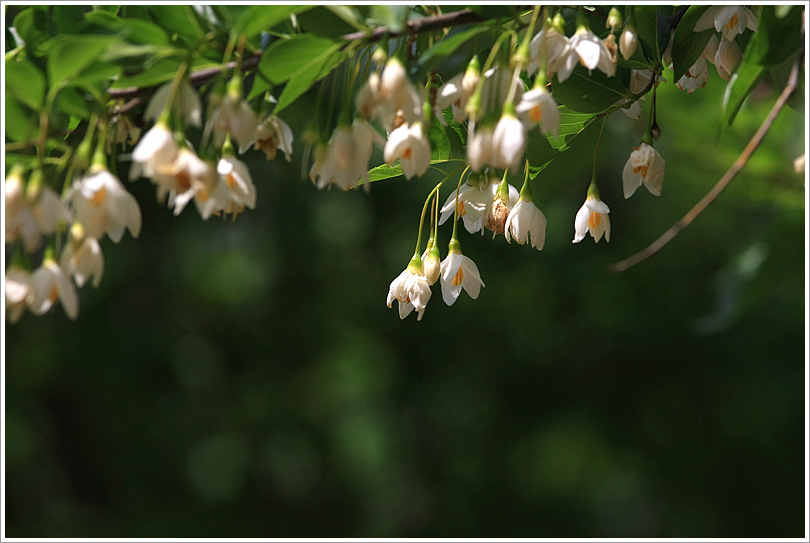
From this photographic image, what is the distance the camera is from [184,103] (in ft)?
1.98

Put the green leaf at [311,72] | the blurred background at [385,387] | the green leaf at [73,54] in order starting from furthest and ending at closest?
1. the blurred background at [385,387]
2. the green leaf at [311,72]
3. the green leaf at [73,54]

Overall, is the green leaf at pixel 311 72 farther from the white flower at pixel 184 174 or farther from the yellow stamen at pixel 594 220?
the yellow stamen at pixel 594 220

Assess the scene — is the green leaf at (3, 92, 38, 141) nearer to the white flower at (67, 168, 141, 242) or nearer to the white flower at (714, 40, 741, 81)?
the white flower at (67, 168, 141, 242)

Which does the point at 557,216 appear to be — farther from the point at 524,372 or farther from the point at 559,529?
the point at 559,529

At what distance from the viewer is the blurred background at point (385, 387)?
5.62m

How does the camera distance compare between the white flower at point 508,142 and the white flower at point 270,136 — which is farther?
→ the white flower at point 270,136

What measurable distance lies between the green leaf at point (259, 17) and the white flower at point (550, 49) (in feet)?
0.79

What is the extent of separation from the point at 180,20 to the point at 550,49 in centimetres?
A: 36

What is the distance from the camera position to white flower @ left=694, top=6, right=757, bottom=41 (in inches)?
31.5

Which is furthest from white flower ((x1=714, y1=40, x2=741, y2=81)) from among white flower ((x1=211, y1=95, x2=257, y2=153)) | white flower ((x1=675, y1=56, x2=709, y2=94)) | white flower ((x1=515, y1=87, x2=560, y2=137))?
white flower ((x1=211, y1=95, x2=257, y2=153))

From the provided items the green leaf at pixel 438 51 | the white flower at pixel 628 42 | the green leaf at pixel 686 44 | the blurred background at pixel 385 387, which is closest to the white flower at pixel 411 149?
the green leaf at pixel 438 51

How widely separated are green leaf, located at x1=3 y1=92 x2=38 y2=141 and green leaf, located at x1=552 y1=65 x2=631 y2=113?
0.55 meters

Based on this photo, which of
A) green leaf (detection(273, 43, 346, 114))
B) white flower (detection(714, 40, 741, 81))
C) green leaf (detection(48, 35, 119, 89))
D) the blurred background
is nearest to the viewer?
green leaf (detection(48, 35, 119, 89))

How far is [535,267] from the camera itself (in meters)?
5.70
